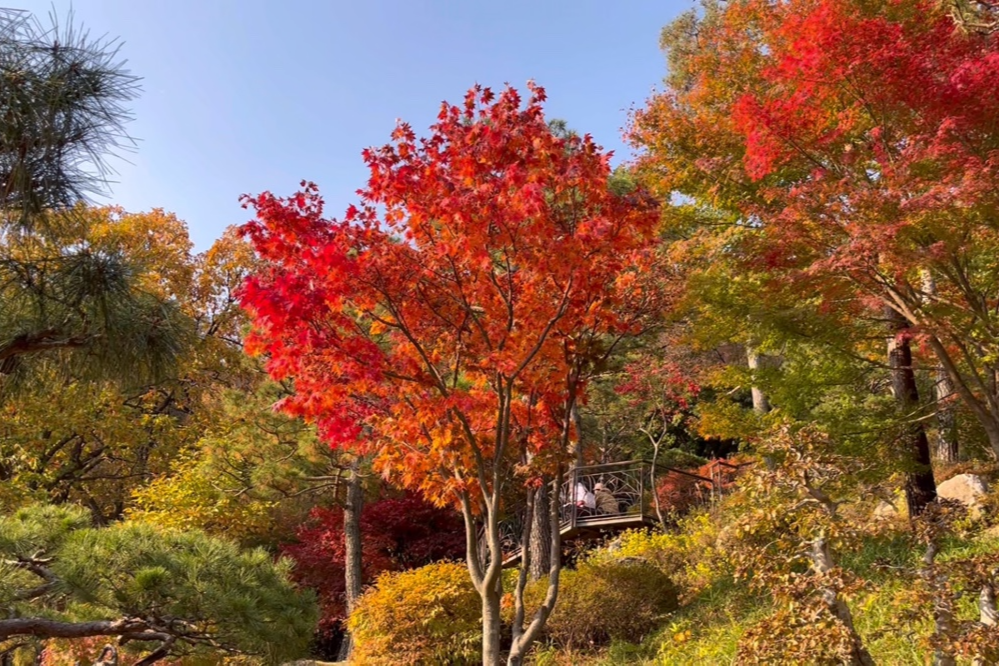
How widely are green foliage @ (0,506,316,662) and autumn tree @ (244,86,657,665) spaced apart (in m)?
1.27

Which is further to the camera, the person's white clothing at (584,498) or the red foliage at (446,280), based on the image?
the person's white clothing at (584,498)

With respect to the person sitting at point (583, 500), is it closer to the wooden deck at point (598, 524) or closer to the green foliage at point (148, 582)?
the wooden deck at point (598, 524)

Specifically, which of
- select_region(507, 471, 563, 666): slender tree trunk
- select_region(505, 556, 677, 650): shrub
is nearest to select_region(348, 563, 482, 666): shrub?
select_region(505, 556, 677, 650): shrub

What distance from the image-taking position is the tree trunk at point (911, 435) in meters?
7.54

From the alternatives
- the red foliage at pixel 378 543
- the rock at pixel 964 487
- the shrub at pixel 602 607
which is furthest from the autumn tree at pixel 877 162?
the red foliage at pixel 378 543

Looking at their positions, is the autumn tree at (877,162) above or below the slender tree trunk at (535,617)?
above

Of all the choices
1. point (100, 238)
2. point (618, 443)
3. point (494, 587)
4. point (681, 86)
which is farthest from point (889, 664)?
point (618, 443)

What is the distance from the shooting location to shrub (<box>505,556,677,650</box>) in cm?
717

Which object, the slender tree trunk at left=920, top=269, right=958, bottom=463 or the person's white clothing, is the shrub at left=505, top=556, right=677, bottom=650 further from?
the slender tree trunk at left=920, top=269, right=958, bottom=463

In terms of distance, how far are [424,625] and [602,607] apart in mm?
1886

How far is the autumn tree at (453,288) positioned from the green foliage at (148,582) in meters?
1.27

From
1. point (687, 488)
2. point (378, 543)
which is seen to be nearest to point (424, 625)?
point (378, 543)

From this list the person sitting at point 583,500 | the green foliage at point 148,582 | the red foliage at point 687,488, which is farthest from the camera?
the red foliage at point 687,488

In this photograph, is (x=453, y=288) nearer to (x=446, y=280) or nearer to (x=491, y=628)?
→ (x=446, y=280)
